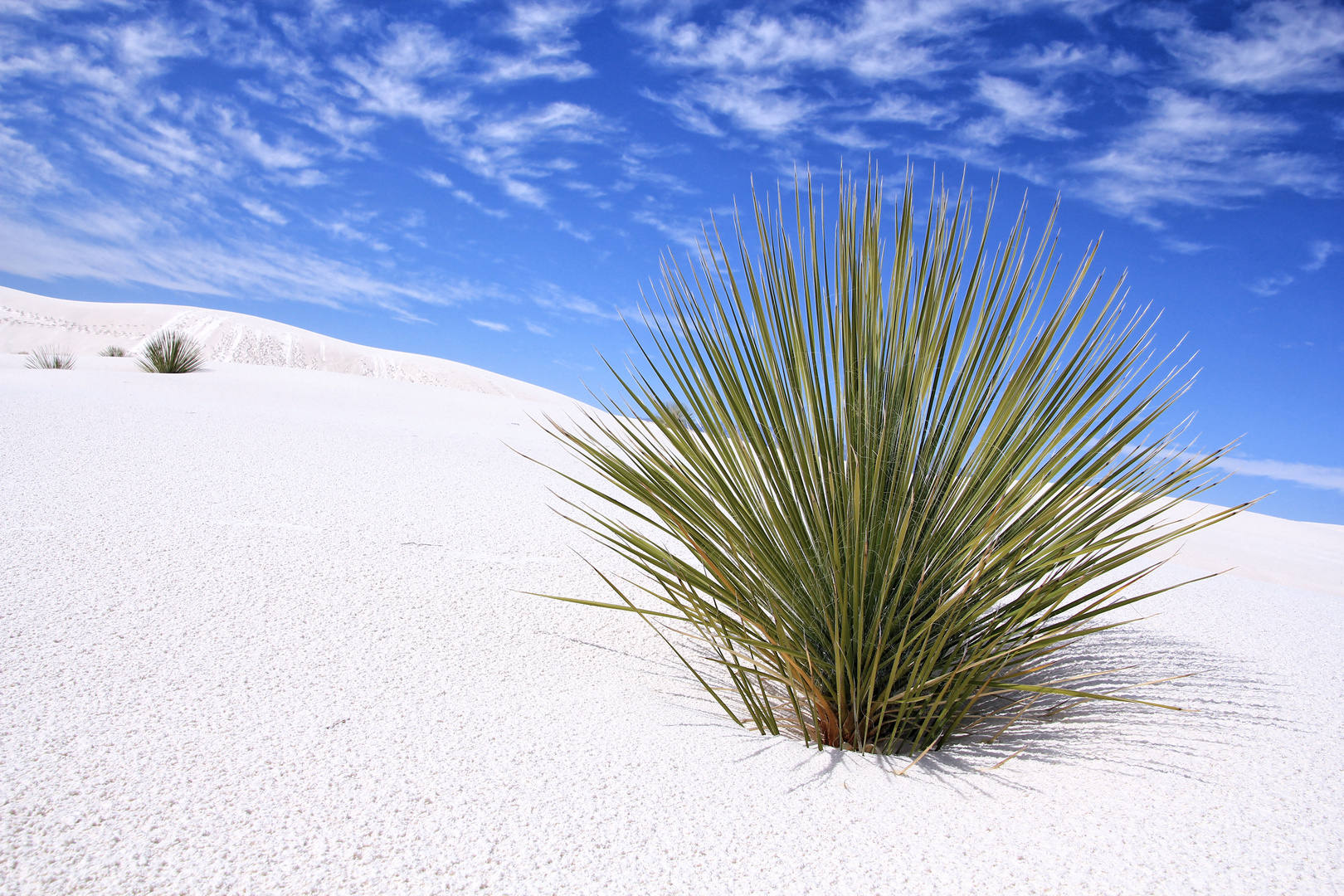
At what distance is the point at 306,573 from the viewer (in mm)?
2195

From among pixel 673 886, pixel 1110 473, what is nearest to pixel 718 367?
pixel 1110 473

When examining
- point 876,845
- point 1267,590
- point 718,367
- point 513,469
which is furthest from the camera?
point 513,469

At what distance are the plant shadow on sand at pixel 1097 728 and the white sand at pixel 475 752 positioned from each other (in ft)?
0.04

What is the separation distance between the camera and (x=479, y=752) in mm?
1356

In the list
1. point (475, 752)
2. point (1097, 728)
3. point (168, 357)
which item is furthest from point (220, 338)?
→ point (1097, 728)

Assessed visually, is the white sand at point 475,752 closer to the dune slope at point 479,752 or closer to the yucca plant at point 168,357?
the dune slope at point 479,752

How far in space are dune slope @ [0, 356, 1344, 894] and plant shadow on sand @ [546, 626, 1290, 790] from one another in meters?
0.01

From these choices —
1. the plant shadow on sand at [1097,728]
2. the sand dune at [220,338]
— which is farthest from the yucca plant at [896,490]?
the sand dune at [220,338]

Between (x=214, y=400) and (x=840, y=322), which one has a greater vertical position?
(x=214, y=400)

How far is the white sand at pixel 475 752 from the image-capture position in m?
1.08

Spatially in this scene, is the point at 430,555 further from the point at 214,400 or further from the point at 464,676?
the point at 214,400

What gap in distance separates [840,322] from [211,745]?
1.55 metres

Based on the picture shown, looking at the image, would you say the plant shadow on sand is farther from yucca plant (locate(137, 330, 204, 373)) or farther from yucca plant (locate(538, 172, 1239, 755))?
yucca plant (locate(137, 330, 204, 373))

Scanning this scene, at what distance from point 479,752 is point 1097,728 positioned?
58.9 inches
